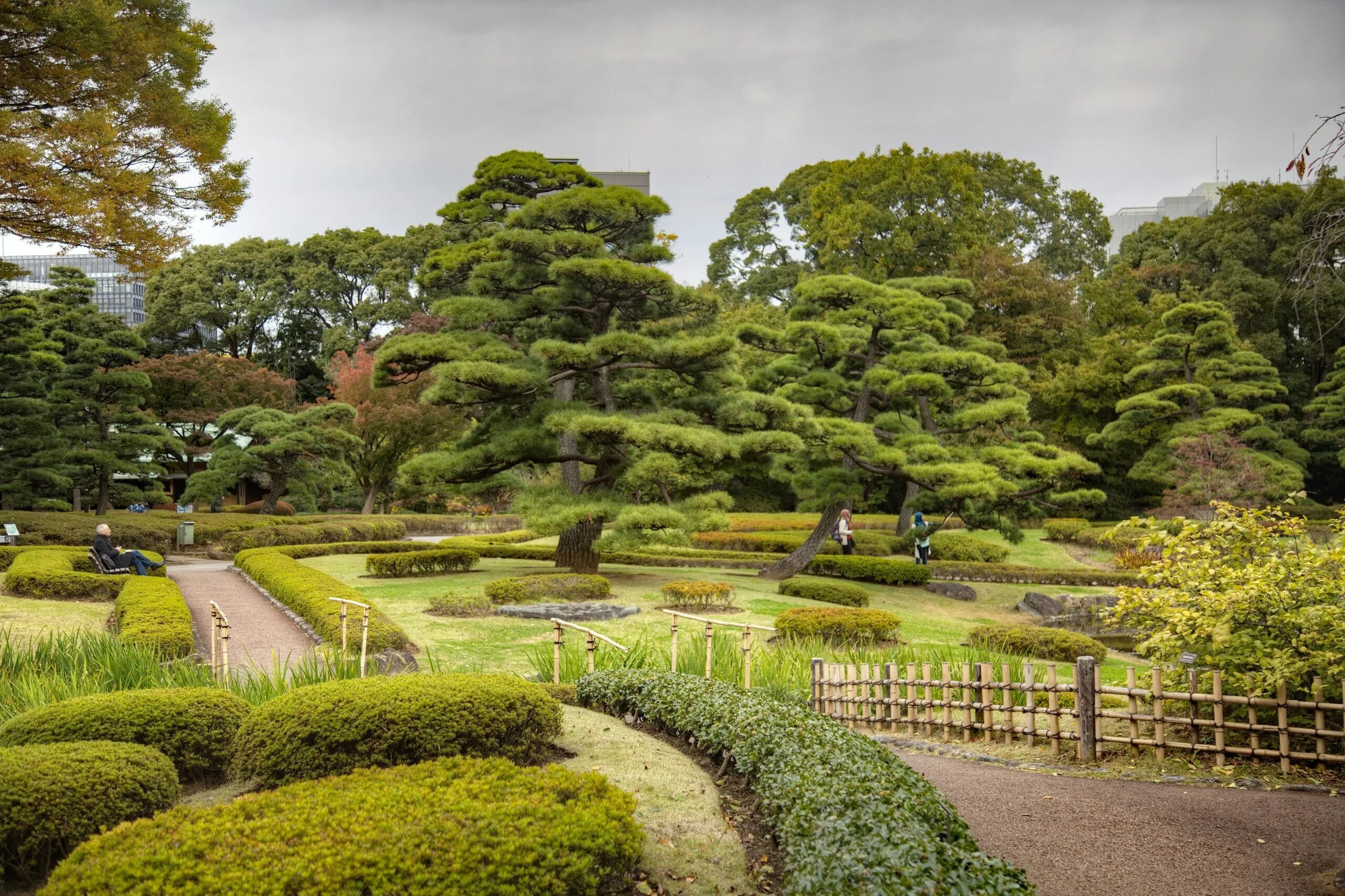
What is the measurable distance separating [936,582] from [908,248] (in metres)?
16.9

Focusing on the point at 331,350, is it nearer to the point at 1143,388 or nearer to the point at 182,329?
the point at 182,329

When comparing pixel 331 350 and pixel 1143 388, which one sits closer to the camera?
pixel 1143 388

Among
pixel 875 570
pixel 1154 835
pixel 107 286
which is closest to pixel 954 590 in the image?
pixel 875 570

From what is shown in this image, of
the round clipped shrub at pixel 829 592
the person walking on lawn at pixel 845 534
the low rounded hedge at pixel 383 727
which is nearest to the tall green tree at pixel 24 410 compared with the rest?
the round clipped shrub at pixel 829 592

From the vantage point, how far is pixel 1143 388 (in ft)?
107

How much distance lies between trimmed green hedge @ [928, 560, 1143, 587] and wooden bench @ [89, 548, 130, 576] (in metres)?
15.6

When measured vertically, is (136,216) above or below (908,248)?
below

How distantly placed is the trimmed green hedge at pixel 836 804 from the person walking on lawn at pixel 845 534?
46.6 feet

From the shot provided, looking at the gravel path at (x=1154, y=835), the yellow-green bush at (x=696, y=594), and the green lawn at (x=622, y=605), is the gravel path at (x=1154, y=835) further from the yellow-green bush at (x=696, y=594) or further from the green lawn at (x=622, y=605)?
the yellow-green bush at (x=696, y=594)

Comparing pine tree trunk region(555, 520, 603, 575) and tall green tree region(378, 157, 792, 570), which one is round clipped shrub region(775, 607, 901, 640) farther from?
pine tree trunk region(555, 520, 603, 575)

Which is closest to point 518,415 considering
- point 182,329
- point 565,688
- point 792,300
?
point 565,688

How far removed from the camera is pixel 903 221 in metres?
34.0

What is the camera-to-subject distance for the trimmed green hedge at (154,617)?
9.73m

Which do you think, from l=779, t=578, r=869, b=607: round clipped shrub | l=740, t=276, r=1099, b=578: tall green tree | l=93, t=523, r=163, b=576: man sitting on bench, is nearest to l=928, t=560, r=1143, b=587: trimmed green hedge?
l=740, t=276, r=1099, b=578: tall green tree
